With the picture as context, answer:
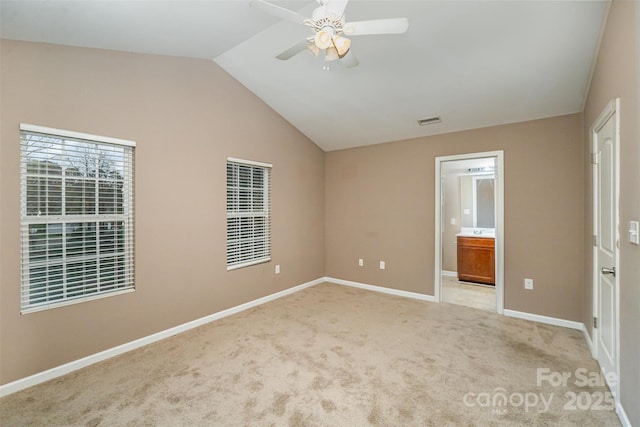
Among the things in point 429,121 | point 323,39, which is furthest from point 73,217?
point 429,121

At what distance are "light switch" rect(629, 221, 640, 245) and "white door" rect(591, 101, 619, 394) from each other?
1.04 ft

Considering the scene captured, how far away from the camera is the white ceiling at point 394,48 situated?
2.10 meters

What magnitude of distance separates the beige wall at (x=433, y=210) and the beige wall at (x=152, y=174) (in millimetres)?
1164

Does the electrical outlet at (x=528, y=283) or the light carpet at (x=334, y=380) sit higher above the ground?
the electrical outlet at (x=528, y=283)

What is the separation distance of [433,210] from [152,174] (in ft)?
11.6

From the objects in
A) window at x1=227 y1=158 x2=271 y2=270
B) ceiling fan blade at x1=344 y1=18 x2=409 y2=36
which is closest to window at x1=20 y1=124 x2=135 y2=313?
window at x1=227 y1=158 x2=271 y2=270

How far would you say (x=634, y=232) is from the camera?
1554 millimetres

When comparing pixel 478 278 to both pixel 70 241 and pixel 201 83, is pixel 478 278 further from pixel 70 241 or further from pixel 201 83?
pixel 70 241

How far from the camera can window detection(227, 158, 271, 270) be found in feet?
12.1

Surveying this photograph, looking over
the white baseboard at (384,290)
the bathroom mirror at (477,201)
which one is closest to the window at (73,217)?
the white baseboard at (384,290)

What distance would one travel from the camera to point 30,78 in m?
2.12

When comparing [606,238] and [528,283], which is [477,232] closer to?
[528,283]

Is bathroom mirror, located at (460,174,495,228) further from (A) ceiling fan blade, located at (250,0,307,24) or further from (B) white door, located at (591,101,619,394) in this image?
(A) ceiling fan blade, located at (250,0,307,24)

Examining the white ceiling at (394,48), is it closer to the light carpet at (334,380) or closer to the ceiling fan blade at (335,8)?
the ceiling fan blade at (335,8)
